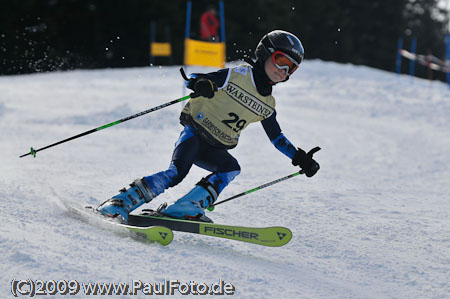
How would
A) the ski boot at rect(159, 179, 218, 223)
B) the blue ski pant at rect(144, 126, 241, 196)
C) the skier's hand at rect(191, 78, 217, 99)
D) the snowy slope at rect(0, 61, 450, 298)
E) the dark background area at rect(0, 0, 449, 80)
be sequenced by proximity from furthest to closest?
the dark background area at rect(0, 0, 449, 80), the blue ski pant at rect(144, 126, 241, 196), the ski boot at rect(159, 179, 218, 223), the skier's hand at rect(191, 78, 217, 99), the snowy slope at rect(0, 61, 450, 298)

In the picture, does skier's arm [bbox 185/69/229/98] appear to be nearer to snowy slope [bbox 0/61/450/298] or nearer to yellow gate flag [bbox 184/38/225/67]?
snowy slope [bbox 0/61/450/298]

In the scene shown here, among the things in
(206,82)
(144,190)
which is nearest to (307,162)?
(206,82)

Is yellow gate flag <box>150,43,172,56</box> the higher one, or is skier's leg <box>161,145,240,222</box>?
yellow gate flag <box>150,43,172,56</box>

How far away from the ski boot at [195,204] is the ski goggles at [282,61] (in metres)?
0.90

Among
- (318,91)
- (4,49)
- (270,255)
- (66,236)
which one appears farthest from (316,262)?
(4,49)

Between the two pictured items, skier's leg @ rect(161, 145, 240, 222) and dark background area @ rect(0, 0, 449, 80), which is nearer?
skier's leg @ rect(161, 145, 240, 222)

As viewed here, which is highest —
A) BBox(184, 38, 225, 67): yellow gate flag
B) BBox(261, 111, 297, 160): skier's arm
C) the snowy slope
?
BBox(184, 38, 225, 67): yellow gate flag

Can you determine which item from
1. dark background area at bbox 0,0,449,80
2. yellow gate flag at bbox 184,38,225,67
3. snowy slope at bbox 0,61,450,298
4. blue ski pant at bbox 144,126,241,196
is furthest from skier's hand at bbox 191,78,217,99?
dark background area at bbox 0,0,449,80

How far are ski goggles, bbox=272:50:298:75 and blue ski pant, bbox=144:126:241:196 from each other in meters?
0.69

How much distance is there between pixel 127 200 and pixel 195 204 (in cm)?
43

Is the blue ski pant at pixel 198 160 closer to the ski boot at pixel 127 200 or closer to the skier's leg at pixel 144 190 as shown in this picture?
the skier's leg at pixel 144 190

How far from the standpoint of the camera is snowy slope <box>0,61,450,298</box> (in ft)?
9.16

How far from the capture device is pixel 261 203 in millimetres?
4836

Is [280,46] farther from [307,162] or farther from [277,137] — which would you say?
[307,162]
